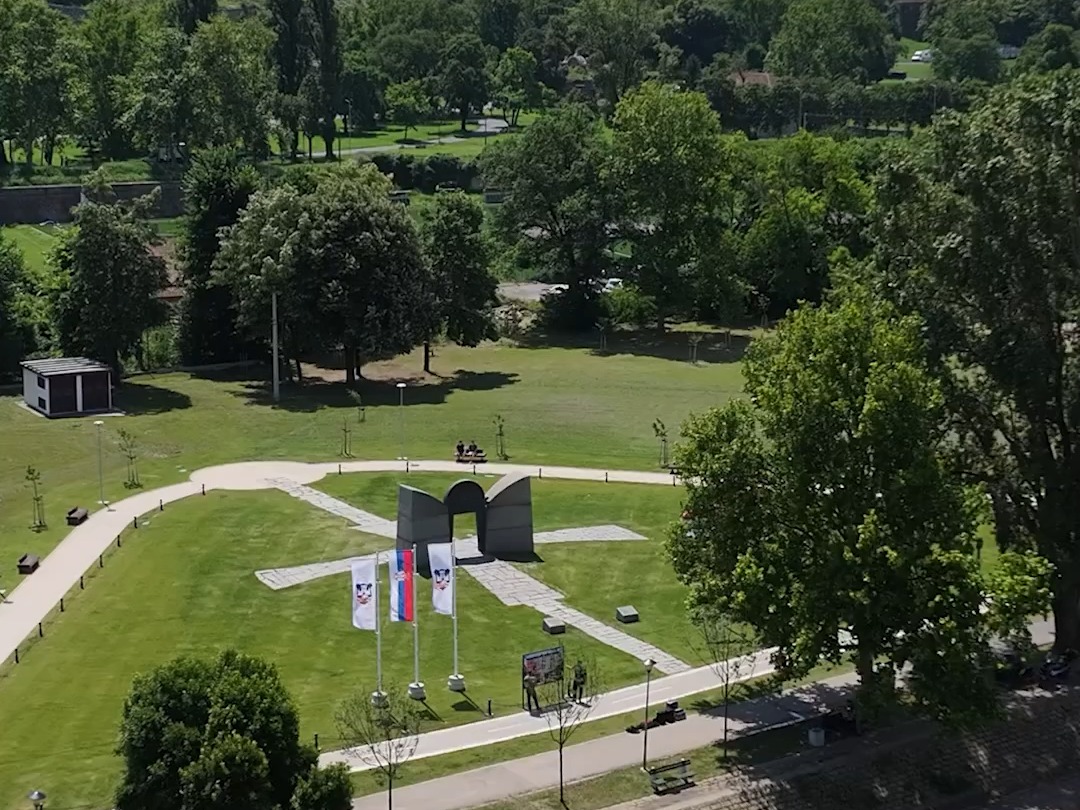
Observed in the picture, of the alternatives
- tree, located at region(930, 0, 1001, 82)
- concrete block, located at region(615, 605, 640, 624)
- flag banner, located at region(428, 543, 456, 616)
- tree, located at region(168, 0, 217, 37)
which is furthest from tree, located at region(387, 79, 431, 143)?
flag banner, located at region(428, 543, 456, 616)

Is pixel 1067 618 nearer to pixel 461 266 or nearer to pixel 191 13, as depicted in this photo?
pixel 461 266

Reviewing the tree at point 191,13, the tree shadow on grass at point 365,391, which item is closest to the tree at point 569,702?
the tree shadow on grass at point 365,391

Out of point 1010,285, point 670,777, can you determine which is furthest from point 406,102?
point 670,777

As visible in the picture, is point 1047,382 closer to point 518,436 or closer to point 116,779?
point 116,779

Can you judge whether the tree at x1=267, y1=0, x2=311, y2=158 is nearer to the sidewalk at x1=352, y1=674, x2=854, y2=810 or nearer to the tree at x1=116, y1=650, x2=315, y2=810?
the sidewalk at x1=352, y1=674, x2=854, y2=810

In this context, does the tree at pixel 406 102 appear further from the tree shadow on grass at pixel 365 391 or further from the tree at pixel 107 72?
the tree shadow on grass at pixel 365 391
